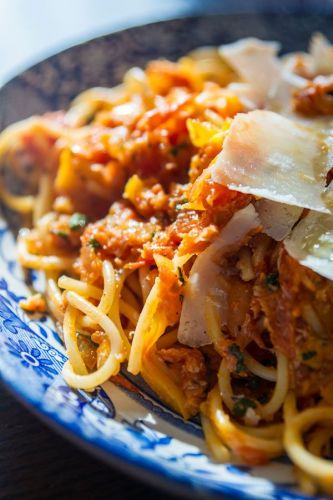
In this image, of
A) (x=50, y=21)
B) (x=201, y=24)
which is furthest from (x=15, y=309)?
(x=50, y=21)

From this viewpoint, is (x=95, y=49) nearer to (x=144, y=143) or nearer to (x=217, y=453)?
(x=144, y=143)

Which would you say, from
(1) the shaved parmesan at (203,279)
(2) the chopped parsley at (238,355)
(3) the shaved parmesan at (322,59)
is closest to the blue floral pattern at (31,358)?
(1) the shaved parmesan at (203,279)

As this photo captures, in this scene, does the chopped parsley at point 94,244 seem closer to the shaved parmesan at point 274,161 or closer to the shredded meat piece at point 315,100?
the shaved parmesan at point 274,161

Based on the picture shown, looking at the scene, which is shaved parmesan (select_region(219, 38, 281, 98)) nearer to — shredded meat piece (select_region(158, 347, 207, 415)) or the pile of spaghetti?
the pile of spaghetti

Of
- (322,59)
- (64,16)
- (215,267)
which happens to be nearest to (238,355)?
(215,267)

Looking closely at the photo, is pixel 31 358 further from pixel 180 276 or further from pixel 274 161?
pixel 274 161
